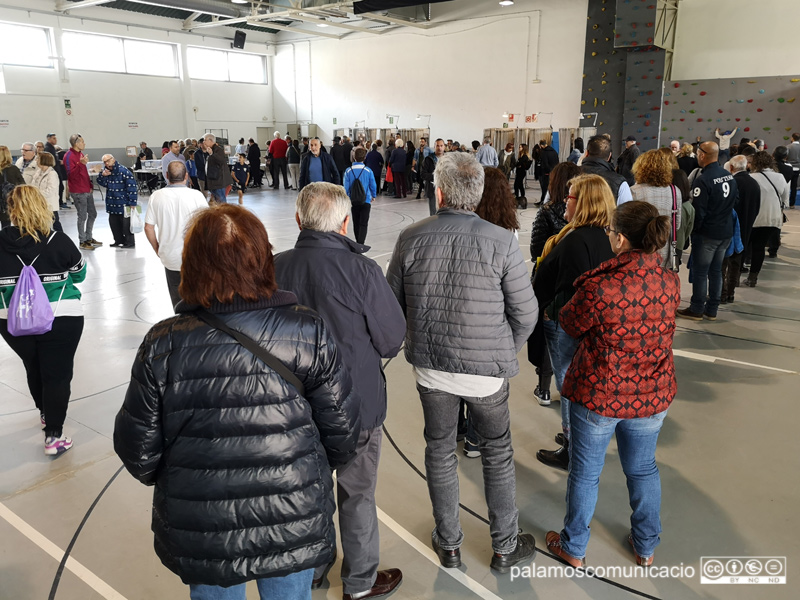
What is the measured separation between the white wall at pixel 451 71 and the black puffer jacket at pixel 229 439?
17.1m

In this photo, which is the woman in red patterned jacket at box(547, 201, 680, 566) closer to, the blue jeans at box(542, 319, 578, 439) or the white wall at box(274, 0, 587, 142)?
the blue jeans at box(542, 319, 578, 439)

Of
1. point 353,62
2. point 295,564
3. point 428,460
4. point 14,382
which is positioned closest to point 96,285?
point 14,382

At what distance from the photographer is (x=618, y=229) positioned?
84.1 inches

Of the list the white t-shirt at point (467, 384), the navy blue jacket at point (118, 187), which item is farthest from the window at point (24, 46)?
the white t-shirt at point (467, 384)

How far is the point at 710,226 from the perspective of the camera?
17.2 feet

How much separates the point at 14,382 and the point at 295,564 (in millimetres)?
3717

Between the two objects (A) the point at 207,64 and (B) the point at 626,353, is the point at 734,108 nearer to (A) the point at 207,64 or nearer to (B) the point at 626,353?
(B) the point at 626,353

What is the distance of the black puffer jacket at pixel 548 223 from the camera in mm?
3277

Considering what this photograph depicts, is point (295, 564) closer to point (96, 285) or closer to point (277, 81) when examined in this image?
point (96, 285)

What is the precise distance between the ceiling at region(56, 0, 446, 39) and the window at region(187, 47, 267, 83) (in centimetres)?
112

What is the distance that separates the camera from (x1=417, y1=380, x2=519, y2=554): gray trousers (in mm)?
2197

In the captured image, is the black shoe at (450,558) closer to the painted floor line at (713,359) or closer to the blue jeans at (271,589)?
the blue jeans at (271,589)

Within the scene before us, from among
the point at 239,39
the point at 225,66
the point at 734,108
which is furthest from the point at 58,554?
the point at 225,66

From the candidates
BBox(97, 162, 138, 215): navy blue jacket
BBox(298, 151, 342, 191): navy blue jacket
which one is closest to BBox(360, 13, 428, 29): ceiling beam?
BBox(298, 151, 342, 191): navy blue jacket
